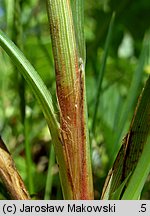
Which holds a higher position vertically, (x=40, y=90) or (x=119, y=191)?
(x=40, y=90)

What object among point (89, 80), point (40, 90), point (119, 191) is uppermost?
point (40, 90)

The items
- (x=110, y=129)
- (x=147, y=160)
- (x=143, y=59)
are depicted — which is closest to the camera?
(x=147, y=160)

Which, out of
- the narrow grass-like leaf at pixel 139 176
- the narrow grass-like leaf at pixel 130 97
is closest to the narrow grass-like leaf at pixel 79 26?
the narrow grass-like leaf at pixel 139 176

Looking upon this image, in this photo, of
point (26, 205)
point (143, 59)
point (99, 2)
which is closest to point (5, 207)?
point (26, 205)

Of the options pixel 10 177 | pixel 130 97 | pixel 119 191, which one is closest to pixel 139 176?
pixel 119 191

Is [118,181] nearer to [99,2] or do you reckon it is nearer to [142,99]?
[142,99]

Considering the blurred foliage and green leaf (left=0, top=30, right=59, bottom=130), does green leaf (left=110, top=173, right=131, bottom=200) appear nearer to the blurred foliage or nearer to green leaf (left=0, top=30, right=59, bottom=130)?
green leaf (left=0, top=30, right=59, bottom=130)

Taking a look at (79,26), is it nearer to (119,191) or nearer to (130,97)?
(119,191)
